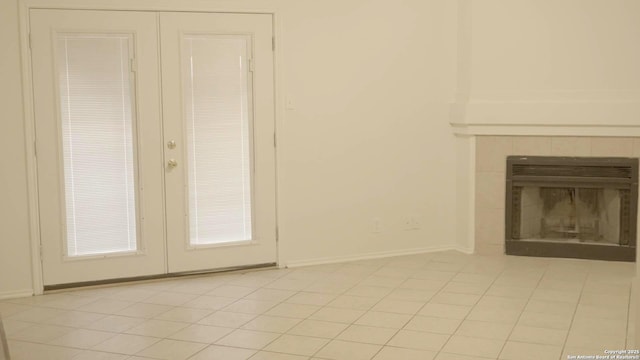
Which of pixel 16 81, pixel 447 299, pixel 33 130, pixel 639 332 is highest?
pixel 16 81

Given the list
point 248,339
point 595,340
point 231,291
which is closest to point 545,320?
point 595,340

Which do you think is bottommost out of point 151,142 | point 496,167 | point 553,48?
point 496,167

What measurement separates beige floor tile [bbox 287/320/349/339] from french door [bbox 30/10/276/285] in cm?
139

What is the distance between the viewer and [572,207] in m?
5.98

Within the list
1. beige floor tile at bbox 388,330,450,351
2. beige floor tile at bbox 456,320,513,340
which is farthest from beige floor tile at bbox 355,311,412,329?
beige floor tile at bbox 456,320,513,340

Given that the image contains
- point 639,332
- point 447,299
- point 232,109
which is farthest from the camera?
point 232,109

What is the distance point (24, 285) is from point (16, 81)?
137cm

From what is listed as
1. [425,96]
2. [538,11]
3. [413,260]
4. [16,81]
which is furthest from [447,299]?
[16,81]

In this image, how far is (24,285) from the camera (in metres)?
5.09

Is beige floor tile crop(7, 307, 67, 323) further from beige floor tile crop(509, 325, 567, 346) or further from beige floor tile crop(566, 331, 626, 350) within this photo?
beige floor tile crop(566, 331, 626, 350)

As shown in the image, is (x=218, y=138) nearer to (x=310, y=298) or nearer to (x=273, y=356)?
(x=310, y=298)

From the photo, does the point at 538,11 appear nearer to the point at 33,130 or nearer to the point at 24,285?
the point at 33,130

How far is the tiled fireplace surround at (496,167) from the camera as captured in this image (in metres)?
5.82

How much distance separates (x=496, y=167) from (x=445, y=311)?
181cm
